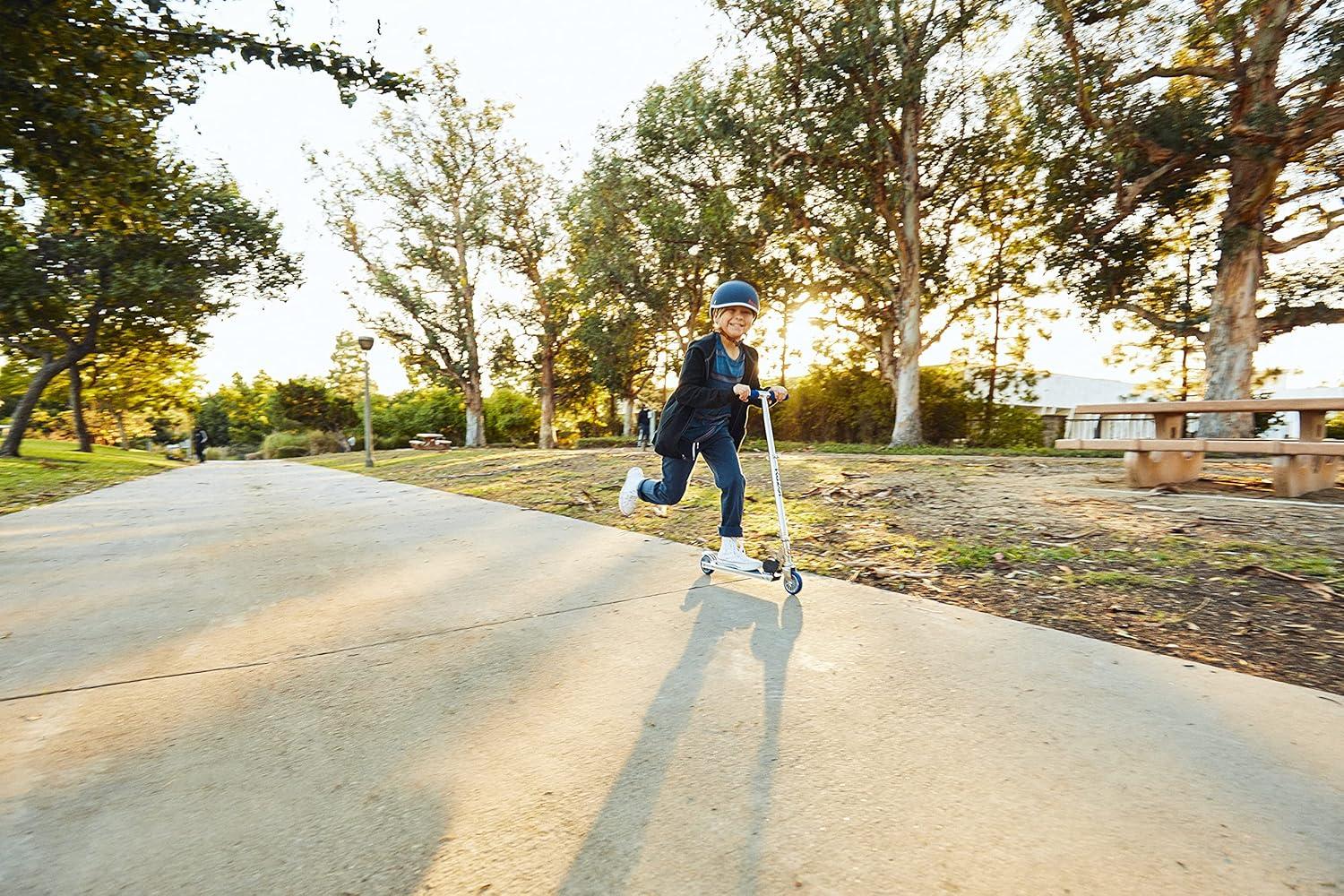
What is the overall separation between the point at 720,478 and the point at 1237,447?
194 inches

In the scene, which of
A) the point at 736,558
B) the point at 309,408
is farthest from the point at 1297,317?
the point at 309,408

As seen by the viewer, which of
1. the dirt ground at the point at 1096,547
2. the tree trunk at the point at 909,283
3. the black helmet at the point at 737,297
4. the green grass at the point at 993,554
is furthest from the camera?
the tree trunk at the point at 909,283

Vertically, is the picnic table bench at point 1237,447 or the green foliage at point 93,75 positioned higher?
the green foliage at point 93,75

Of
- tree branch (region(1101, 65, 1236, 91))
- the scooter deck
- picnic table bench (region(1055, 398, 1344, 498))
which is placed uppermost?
tree branch (region(1101, 65, 1236, 91))

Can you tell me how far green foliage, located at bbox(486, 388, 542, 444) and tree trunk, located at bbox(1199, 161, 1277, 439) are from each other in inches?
1178

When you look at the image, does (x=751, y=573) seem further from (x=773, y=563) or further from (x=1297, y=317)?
(x=1297, y=317)

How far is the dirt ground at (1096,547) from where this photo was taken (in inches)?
124

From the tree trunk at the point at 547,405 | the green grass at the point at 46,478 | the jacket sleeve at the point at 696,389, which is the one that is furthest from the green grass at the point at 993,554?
the tree trunk at the point at 547,405

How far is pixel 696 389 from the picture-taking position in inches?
169

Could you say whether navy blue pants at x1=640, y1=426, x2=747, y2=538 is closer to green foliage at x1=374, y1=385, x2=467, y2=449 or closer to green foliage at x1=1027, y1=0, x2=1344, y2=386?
green foliage at x1=1027, y1=0, x2=1344, y2=386

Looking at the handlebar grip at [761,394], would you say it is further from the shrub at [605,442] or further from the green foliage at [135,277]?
the shrub at [605,442]

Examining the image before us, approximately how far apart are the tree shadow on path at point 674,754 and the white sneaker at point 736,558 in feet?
1.81

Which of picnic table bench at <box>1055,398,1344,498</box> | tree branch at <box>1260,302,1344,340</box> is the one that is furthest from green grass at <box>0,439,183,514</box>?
tree branch at <box>1260,302,1344,340</box>

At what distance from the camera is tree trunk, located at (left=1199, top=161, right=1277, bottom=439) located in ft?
43.7
